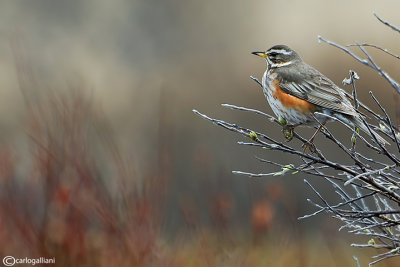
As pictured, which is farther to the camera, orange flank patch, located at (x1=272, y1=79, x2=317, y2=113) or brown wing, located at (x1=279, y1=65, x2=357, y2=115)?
orange flank patch, located at (x1=272, y1=79, x2=317, y2=113)

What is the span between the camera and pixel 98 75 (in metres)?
21.7

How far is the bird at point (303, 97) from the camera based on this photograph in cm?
587

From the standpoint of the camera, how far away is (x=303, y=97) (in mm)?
6184

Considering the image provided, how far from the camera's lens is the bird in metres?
5.87

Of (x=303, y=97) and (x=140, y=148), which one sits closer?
(x=303, y=97)

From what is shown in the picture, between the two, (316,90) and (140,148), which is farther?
(140,148)

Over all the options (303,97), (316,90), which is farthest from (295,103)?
(316,90)

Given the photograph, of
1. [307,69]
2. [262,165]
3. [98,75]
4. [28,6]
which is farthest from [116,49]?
Result: [307,69]

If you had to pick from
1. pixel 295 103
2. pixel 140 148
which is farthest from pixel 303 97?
pixel 140 148

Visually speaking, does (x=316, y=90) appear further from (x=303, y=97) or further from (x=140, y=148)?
(x=140, y=148)

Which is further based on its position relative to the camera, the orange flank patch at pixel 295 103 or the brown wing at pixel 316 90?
the orange flank patch at pixel 295 103

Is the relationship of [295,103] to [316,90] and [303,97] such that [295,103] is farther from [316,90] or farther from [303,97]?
[316,90]

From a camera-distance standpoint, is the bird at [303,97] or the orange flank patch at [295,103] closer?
the bird at [303,97]

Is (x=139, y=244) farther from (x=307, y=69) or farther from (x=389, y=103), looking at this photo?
(x=389, y=103)
